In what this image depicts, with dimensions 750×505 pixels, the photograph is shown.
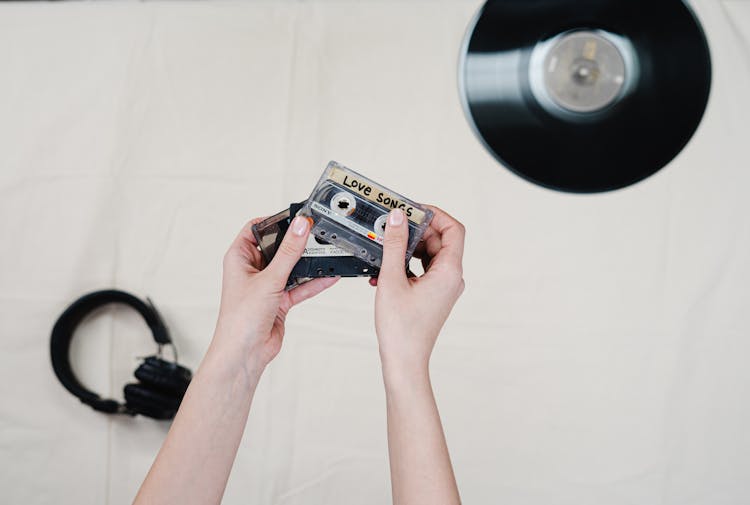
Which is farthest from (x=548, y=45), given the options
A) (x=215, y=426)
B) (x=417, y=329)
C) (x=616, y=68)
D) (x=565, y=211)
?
(x=215, y=426)

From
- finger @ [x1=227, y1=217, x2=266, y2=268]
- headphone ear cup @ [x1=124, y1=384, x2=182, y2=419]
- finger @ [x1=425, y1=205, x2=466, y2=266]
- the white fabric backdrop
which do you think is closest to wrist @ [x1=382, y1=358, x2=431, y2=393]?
finger @ [x1=425, y1=205, x2=466, y2=266]


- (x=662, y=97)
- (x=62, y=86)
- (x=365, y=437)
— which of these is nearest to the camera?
(x=662, y=97)

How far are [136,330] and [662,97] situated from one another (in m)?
0.96

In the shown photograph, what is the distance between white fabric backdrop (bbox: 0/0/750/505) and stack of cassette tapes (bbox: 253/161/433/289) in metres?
0.26

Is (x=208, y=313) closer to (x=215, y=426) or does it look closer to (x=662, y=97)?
(x=215, y=426)

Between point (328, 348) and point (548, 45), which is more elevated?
point (548, 45)

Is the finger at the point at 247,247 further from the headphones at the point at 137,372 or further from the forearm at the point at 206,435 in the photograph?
the headphones at the point at 137,372

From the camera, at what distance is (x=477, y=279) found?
1.05m

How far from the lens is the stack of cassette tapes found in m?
0.75

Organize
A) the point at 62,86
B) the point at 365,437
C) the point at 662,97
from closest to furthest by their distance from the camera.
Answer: the point at 662,97, the point at 365,437, the point at 62,86

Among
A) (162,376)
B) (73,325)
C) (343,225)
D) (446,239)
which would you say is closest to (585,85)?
(446,239)

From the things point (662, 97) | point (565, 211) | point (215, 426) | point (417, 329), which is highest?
point (662, 97)

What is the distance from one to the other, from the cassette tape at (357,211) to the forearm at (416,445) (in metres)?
0.21

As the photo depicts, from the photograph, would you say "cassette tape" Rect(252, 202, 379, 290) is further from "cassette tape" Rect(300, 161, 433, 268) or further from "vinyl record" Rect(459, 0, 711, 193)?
"vinyl record" Rect(459, 0, 711, 193)
